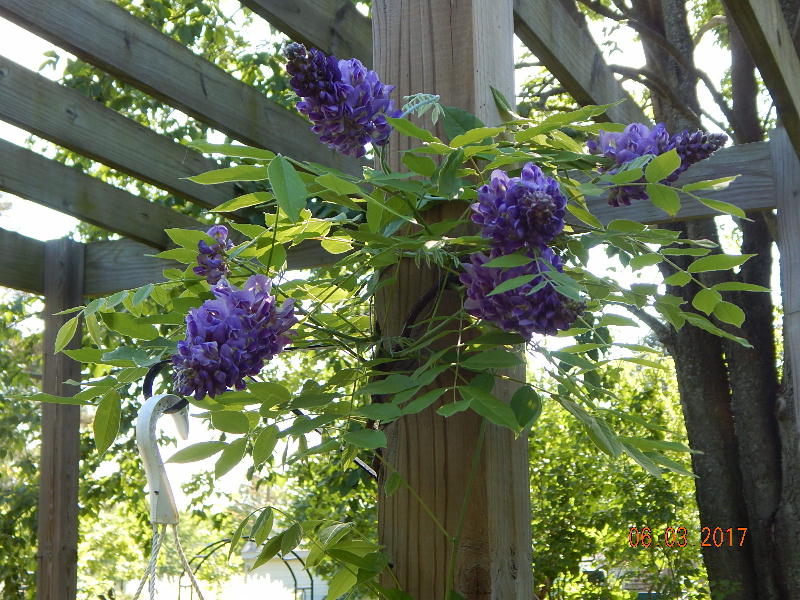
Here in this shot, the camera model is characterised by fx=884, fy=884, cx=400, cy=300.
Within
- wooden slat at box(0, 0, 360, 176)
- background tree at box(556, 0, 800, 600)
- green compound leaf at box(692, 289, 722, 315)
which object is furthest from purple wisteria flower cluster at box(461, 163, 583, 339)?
background tree at box(556, 0, 800, 600)

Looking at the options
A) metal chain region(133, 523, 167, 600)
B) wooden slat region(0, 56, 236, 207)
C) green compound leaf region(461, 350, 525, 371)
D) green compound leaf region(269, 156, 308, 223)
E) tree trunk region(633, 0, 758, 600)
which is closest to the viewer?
green compound leaf region(269, 156, 308, 223)

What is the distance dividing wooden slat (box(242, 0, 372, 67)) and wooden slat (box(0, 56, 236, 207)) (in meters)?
0.51

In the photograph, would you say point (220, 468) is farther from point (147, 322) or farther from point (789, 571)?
point (789, 571)

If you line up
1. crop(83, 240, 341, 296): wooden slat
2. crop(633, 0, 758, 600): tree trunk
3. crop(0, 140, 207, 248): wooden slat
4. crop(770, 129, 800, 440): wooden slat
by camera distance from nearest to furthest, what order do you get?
crop(770, 129, 800, 440): wooden slat → crop(0, 140, 207, 248): wooden slat → crop(83, 240, 341, 296): wooden slat → crop(633, 0, 758, 600): tree trunk

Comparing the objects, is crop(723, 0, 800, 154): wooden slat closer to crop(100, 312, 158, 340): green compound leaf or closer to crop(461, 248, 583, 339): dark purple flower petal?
crop(461, 248, 583, 339): dark purple flower petal

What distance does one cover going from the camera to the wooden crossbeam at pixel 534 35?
66.3 inches

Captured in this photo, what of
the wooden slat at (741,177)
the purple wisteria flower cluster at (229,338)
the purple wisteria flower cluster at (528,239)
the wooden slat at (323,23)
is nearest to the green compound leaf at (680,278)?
the purple wisteria flower cluster at (528,239)

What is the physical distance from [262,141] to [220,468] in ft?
6.28

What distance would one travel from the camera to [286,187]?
69 centimetres

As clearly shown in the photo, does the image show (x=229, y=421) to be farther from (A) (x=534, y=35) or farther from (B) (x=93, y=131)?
(B) (x=93, y=131)

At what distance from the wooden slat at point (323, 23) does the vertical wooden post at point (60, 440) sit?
4.40 feet

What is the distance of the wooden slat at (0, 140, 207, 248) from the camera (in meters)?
2.56

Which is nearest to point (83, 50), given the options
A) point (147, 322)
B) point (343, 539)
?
point (147, 322)

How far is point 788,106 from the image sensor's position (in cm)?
183
